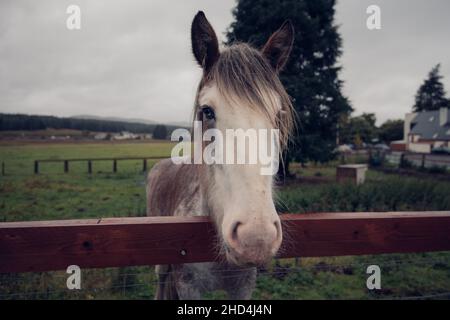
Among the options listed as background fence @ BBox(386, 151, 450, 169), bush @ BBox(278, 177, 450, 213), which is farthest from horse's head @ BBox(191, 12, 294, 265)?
background fence @ BBox(386, 151, 450, 169)

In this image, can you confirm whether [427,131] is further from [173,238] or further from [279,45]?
[173,238]

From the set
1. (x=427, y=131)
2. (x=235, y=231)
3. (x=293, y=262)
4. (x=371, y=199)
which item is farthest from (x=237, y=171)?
(x=427, y=131)

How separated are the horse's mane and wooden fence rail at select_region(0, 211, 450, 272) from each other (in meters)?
0.76

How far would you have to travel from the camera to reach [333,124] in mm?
15320

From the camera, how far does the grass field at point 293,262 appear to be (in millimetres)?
4492

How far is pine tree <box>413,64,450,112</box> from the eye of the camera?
6538 cm

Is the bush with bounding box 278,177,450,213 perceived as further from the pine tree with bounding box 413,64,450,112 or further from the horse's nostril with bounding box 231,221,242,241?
the pine tree with bounding box 413,64,450,112

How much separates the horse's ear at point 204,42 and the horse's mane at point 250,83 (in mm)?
79

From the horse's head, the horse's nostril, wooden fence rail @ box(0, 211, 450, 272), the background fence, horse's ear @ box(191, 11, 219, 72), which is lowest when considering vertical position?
the background fence

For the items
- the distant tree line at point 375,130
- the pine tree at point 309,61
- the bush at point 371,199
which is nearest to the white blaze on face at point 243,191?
the bush at point 371,199

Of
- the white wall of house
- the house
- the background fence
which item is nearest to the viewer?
the background fence

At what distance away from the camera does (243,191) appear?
4.99 feet
